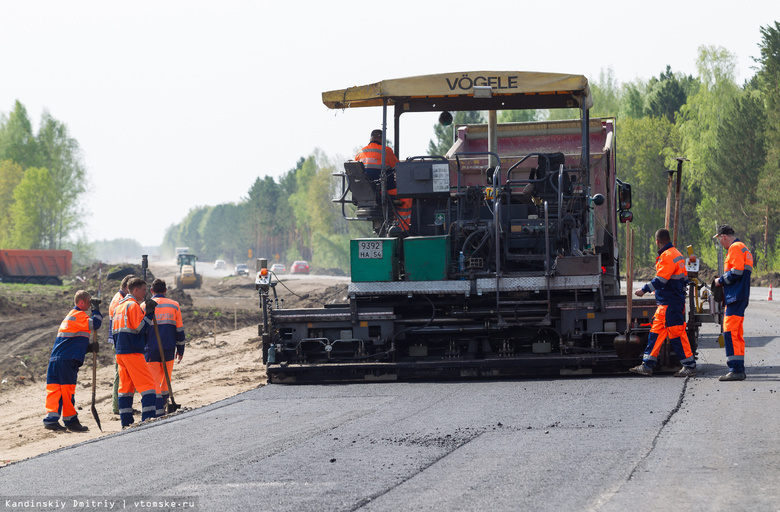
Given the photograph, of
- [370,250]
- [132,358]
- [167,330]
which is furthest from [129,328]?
[370,250]

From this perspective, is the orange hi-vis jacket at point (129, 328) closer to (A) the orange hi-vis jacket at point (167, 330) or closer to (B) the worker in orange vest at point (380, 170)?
(A) the orange hi-vis jacket at point (167, 330)

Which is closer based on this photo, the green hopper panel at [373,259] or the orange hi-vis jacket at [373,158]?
the green hopper panel at [373,259]

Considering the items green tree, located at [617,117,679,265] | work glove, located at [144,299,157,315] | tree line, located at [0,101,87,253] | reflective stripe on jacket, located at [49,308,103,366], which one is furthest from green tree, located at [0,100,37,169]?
work glove, located at [144,299,157,315]

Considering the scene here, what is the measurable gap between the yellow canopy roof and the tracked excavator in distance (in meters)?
0.01

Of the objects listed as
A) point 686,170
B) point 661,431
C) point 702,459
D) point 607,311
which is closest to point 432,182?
point 607,311

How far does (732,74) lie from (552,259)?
4356cm

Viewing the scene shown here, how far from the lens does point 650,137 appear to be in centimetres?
5334

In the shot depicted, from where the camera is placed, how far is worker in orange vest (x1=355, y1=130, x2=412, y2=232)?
32.9 ft

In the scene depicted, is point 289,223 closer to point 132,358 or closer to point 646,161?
point 646,161

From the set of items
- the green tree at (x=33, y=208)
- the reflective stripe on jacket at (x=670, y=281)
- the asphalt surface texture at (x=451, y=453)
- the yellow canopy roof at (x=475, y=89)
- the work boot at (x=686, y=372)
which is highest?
the green tree at (x=33, y=208)

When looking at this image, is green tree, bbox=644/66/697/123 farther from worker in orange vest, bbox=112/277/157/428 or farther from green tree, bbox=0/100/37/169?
worker in orange vest, bbox=112/277/157/428

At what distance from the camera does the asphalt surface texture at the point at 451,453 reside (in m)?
4.78

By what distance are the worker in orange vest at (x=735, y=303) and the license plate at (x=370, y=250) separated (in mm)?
3489

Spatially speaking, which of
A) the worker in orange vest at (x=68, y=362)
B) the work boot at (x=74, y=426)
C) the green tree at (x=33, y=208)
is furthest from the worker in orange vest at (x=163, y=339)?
the green tree at (x=33, y=208)
